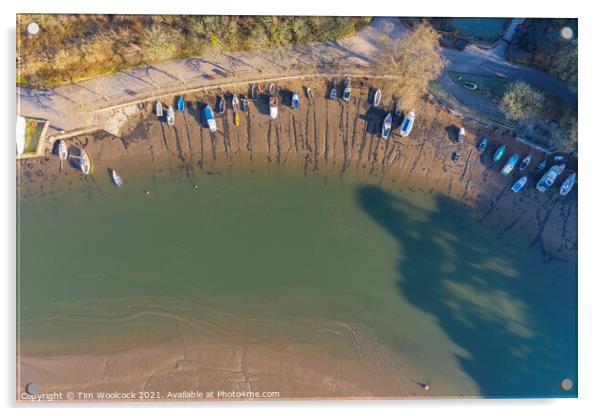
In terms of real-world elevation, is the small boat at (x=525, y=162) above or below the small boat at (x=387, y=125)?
below

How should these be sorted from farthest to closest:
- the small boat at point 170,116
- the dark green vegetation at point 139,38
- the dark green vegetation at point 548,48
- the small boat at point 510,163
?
the small boat at point 510,163 → the small boat at point 170,116 → the dark green vegetation at point 139,38 → the dark green vegetation at point 548,48

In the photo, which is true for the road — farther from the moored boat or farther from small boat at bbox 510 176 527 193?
small boat at bbox 510 176 527 193

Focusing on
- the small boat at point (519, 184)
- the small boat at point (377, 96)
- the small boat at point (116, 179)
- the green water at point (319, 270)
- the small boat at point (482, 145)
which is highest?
the small boat at point (377, 96)

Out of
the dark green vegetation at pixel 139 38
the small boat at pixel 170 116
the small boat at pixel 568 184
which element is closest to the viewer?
the dark green vegetation at pixel 139 38

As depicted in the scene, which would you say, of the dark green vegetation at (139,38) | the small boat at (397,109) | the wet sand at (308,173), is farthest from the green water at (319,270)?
the dark green vegetation at (139,38)

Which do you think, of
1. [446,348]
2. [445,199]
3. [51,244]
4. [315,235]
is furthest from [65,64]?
[446,348]

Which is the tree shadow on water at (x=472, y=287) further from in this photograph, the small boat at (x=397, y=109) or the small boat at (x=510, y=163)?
the small boat at (x=397, y=109)
